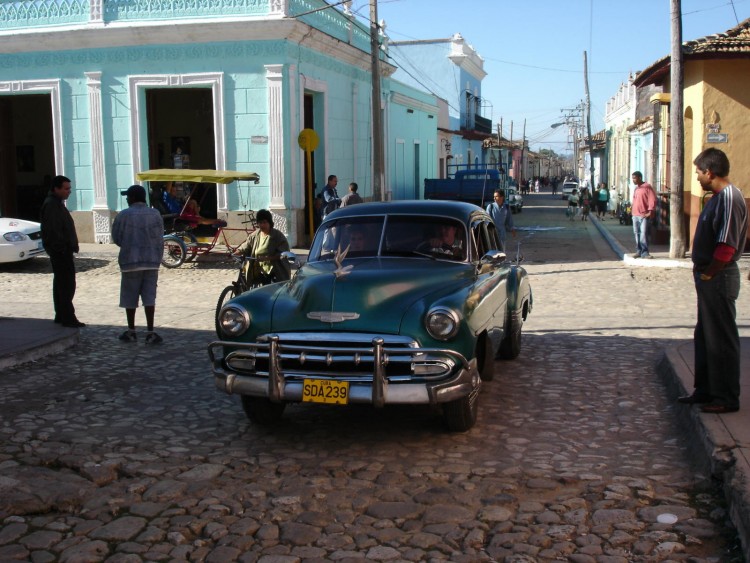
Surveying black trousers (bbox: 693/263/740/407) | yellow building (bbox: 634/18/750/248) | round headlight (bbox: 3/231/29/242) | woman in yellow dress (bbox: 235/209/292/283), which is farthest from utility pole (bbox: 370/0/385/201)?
black trousers (bbox: 693/263/740/407)

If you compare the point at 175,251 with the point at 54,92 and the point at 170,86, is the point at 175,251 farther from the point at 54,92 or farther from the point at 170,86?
the point at 54,92

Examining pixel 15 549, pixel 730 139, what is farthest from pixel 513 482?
pixel 730 139

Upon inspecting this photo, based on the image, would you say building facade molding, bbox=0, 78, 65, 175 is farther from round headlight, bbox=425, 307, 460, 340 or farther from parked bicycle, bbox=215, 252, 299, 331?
round headlight, bbox=425, 307, 460, 340

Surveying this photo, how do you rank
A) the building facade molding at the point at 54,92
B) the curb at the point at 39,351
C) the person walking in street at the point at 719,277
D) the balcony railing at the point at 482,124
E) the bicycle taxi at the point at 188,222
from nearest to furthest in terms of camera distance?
1. the person walking in street at the point at 719,277
2. the curb at the point at 39,351
3. the bicycle taxi at the point at 188,222
4. the building facade molding at the point at 54,92
5. the balcony railing at the point at 482,124

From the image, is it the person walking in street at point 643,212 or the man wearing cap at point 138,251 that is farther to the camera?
the person walking in street at point 643,212

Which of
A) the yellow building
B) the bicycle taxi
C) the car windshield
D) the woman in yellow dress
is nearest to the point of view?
the car windshield

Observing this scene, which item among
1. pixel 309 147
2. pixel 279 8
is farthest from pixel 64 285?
pixel 279 8

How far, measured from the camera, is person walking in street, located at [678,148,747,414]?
5.53 metres

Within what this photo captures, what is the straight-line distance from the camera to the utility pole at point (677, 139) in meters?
15.5

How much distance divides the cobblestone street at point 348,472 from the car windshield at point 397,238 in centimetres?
122

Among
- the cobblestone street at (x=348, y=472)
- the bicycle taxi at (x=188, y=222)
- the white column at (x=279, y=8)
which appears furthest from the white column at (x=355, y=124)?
the cobblestone street at (x=348, y=472)

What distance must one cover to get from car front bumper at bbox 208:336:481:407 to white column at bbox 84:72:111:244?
15168 mm

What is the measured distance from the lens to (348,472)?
5133 mm

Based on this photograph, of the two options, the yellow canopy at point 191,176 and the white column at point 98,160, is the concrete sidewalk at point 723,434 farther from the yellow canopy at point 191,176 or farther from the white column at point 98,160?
the white column at point 98,160
